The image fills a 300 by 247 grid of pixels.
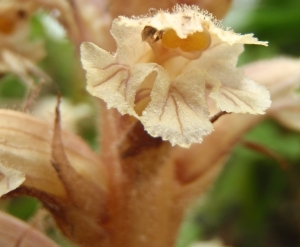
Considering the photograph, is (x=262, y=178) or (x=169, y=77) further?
(x=262, y=178)

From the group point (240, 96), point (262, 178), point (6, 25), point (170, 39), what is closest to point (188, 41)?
point (170, 39)

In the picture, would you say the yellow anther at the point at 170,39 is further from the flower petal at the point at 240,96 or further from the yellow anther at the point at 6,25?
the yellow anther at the point at 6,25

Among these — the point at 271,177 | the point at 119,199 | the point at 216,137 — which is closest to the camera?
the point at 119,199

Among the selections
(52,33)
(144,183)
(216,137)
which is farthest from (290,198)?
(144,183)

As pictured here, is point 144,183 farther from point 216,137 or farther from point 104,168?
point 216,137

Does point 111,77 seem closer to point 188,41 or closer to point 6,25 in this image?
point 188,41

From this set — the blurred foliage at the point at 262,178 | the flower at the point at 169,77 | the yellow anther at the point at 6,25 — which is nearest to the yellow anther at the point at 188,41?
the flower at the point at 169,77
